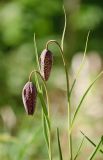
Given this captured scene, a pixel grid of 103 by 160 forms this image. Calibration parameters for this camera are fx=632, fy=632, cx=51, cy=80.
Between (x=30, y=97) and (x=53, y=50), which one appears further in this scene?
(x=53, y=50)

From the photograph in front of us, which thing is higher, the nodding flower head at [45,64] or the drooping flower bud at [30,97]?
the nodding flower head at [45,64]

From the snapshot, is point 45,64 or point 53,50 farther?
point 53,50

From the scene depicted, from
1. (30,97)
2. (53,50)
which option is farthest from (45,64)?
(53,50)

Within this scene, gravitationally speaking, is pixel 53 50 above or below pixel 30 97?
below

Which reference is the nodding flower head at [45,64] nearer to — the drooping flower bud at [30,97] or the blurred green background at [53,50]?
the drooping flower bud at [30,97]

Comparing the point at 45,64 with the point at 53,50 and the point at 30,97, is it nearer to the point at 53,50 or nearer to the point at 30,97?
the point at 30,97

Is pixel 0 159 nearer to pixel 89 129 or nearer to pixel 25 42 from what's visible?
pixel 89 129

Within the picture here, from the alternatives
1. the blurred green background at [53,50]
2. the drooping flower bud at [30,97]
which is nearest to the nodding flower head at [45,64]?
the drooping flower bud at [30,97]

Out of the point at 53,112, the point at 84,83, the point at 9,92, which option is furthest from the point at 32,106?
the point at 9,92

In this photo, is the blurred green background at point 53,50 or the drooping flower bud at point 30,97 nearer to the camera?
the drooping flower bud at point 30,97
